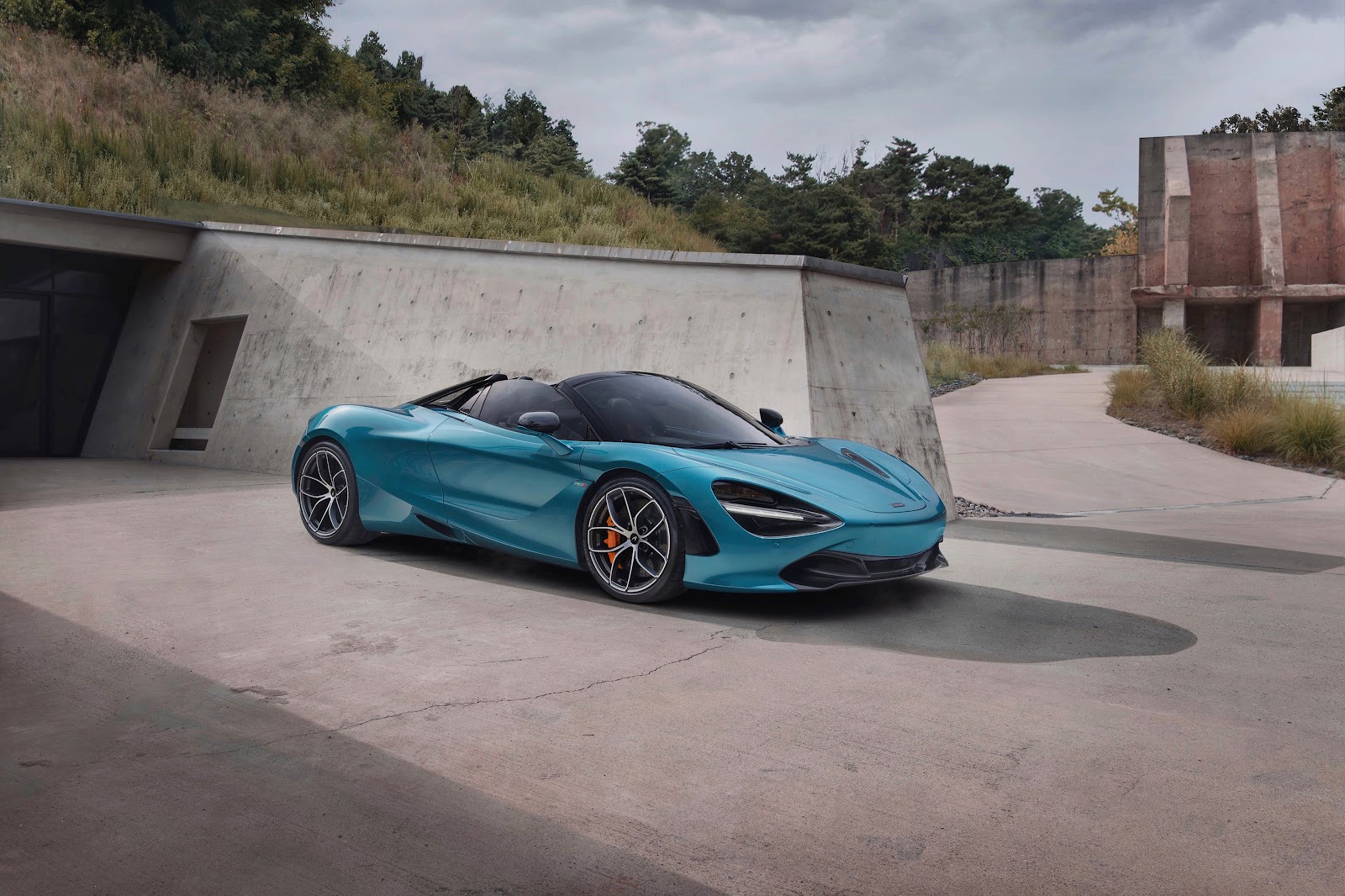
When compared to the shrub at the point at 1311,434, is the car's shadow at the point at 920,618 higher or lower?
lower

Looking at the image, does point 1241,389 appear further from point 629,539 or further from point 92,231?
point 92,231

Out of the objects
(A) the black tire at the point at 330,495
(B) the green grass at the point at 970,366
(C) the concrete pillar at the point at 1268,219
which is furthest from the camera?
(C) the concrete pillar at the point at 1268,219

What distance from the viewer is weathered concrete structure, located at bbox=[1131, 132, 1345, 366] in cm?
3241

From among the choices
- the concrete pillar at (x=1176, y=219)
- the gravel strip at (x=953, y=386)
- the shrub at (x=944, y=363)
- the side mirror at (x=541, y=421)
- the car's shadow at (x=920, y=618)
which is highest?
the concrete pillar at (x=1176, y=219)

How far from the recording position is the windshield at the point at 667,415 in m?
5.81

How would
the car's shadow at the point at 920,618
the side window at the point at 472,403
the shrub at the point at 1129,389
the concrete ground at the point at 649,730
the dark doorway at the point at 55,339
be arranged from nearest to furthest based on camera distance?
1. the concrete ground at the point at 649,730
2. the car's shadow at the point at 920,618
3. the side window at the point at 472,403
4. the dark doorway at the point at 55,339
5. the shrub at the point at 1129,389

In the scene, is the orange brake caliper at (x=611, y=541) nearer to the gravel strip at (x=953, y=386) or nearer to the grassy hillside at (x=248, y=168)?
the grassy hillside at (x=248, y=168)

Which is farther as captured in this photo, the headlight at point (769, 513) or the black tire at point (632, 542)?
the black tire at point (632, 542)

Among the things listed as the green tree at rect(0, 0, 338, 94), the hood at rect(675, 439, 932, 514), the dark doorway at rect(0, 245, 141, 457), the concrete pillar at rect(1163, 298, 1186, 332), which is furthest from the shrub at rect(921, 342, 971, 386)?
the green tree at rect(0, 0, 338, 94)

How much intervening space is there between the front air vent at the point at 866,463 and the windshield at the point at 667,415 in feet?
1.24

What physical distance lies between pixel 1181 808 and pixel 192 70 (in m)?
38.6

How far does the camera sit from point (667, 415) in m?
6.08

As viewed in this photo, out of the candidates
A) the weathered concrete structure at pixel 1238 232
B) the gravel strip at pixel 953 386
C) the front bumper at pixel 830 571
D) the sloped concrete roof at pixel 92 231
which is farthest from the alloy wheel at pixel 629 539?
the weathered concrete structure at pixel 1238 232

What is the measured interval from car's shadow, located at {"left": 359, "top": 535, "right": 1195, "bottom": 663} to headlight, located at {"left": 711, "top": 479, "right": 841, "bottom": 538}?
0.47 meters
